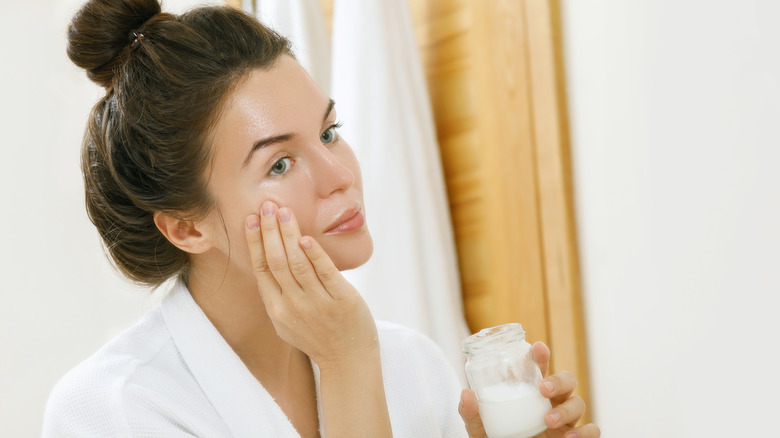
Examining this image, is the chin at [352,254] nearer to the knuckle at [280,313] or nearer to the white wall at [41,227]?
the knuckle at [280,313]

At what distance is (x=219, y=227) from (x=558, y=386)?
0.46 meters

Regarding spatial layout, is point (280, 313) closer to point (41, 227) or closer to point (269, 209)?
point (269, 209)

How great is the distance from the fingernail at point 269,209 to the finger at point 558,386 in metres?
0.37

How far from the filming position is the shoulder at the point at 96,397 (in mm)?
867

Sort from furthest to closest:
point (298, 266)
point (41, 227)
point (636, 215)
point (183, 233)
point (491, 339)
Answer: point (41, 227), point (636, 215), point (183, 233), point (298, 266), point (491, 339)

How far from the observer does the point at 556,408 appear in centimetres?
84

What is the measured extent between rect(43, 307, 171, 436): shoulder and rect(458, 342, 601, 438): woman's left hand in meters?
0.40

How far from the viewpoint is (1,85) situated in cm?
128

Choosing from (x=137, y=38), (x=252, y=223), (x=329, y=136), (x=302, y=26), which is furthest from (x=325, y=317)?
(x=302, y=26)

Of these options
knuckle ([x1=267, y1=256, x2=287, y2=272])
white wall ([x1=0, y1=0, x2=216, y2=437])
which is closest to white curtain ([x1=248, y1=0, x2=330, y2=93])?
white wall ([x1=0, y1=0, x2=216, y2=437])

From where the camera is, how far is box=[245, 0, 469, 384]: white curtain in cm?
133

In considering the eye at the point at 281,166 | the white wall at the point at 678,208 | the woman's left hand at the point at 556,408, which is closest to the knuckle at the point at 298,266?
the eye at the point at 281,166

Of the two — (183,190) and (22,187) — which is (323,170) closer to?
(183,190)

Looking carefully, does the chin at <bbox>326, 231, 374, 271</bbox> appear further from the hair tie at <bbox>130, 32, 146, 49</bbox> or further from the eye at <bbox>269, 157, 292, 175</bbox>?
the hair tie at <bbox>130, 32, 146, 49</bbox>
